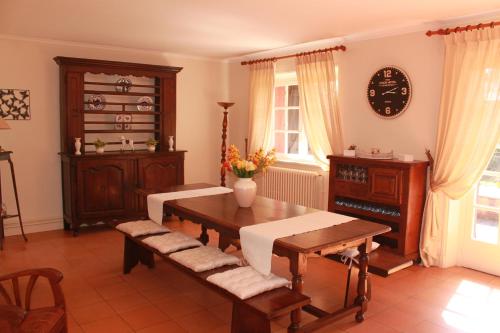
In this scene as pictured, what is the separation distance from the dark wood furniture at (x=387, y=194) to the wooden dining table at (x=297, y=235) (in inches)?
43.5

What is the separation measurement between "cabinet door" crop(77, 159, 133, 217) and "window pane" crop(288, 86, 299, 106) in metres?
2.31

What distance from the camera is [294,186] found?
534cm

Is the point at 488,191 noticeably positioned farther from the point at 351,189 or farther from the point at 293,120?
the point at 293,120

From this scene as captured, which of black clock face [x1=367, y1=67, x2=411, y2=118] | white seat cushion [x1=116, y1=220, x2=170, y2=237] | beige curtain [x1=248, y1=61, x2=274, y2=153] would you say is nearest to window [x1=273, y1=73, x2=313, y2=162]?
beige curtain [x1=248, y1=61, x2=274, y2=153]

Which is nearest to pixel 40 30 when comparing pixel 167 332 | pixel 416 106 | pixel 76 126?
pixel 76 126

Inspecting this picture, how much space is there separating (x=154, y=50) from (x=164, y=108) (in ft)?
2.66

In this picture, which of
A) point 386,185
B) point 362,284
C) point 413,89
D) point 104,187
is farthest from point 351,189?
point 104,187

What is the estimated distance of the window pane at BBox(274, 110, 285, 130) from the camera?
5871 mm

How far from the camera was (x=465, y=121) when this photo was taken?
375cm

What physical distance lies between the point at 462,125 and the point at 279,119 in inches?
104

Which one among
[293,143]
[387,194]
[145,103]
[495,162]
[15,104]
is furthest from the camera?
[293,143]

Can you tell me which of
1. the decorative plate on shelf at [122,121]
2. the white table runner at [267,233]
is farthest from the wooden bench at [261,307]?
the decorative plate on shelf at [122,121]

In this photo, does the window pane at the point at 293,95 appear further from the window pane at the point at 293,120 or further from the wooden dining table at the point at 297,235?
the wooden dining table at the point at 297,235

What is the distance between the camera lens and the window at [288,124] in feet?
18.4
